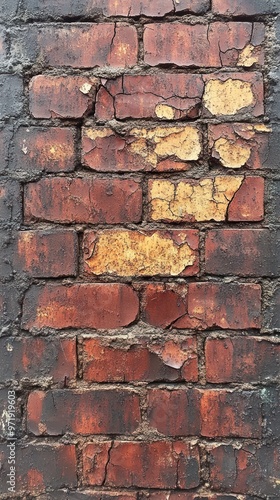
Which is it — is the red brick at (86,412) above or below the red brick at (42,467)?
above

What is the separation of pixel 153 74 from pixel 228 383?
2.11 feet

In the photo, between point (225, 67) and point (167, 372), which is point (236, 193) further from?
point (167, 372)

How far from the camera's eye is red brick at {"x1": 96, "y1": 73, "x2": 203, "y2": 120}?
96cm

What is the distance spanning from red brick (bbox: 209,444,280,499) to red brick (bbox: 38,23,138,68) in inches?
32.0

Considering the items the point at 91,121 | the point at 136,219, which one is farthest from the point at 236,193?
the point at 91,121

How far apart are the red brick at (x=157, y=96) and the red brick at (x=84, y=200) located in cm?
15

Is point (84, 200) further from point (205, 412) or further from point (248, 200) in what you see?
point (205, 412)

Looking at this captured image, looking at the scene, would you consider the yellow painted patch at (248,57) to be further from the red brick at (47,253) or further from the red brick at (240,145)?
the red brick at (47,253)

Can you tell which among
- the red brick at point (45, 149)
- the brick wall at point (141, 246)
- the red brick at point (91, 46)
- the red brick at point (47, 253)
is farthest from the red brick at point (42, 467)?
the red brick at point (91, 46)

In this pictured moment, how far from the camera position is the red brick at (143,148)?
960 mm

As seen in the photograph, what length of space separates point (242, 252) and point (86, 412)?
45 cm

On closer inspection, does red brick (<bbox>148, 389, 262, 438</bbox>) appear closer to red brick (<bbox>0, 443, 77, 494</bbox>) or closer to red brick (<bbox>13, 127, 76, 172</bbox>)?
red brick (<bbox>0, 443, 77, 494</bbox>)

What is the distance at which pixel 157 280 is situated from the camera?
3.15 feet

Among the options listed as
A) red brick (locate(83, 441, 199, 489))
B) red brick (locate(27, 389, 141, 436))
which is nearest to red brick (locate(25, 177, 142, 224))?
red brick (locate(27, 389, 141, 436))
